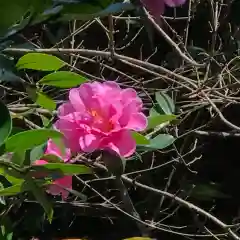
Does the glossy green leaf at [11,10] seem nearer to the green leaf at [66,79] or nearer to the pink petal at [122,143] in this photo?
the pink petal at [122,143]

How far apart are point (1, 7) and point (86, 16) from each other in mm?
163

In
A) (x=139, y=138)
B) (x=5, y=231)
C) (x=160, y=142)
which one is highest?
(x=139, y=138)

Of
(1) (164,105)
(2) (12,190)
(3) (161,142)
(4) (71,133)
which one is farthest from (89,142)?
(1) (164,105)

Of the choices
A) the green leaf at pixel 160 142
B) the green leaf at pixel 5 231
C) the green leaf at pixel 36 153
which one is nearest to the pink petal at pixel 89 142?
the green leaf at pixel 36 153

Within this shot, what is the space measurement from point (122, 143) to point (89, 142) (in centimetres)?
5

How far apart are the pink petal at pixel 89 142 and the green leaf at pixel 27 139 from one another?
5cm

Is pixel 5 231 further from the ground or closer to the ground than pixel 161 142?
closer to the ground

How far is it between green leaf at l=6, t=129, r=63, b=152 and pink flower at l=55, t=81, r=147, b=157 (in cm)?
6

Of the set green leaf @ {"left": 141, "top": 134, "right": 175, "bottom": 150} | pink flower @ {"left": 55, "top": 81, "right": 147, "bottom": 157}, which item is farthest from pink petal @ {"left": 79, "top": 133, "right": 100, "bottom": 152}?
green leaf @ {"left": 141, "top": 134, "right": 175, "bottom": 150}

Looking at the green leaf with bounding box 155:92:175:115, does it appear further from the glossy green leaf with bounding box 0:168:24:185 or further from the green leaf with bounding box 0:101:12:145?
the green leaf with bounding box 0:101:12:145

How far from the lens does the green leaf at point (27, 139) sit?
0.93m

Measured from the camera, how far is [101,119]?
40.9 inches

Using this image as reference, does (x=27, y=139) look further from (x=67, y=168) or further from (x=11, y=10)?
(x=11, y=10)

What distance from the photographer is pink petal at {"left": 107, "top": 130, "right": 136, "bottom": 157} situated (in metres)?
1.00
